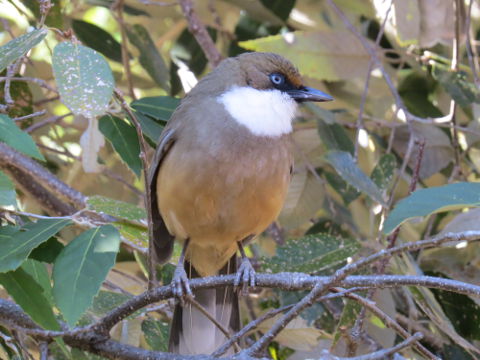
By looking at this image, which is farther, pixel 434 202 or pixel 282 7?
pixel 282 7

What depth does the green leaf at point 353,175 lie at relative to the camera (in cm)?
371

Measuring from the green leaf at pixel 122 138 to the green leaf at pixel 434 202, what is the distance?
117 centimetres

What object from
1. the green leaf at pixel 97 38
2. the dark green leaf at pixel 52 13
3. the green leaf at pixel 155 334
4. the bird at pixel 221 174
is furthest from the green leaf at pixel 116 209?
the green leaf at pixel 97 38

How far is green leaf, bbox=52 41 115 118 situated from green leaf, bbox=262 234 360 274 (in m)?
1.50

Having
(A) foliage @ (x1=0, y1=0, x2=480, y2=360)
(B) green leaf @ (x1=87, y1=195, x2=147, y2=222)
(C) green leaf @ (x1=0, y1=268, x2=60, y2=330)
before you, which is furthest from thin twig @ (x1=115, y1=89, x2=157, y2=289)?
(C) green leaf @ (x1=0, y1=268, x2=60, y2=330)

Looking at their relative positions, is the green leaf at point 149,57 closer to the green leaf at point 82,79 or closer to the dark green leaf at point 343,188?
the dark green leaf at point 343,188

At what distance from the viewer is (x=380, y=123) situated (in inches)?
185

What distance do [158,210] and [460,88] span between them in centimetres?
188

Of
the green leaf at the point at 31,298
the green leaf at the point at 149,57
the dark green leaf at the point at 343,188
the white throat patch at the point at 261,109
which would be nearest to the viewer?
the green leaf at the point at 31,298

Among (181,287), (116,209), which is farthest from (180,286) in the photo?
(116,209)

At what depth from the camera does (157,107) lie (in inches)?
142

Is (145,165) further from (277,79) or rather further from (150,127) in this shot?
(277,79)

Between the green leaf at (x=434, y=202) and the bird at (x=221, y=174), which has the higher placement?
the green leaf at (x=434, y=202)

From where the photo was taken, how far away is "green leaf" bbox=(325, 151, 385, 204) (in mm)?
3709
